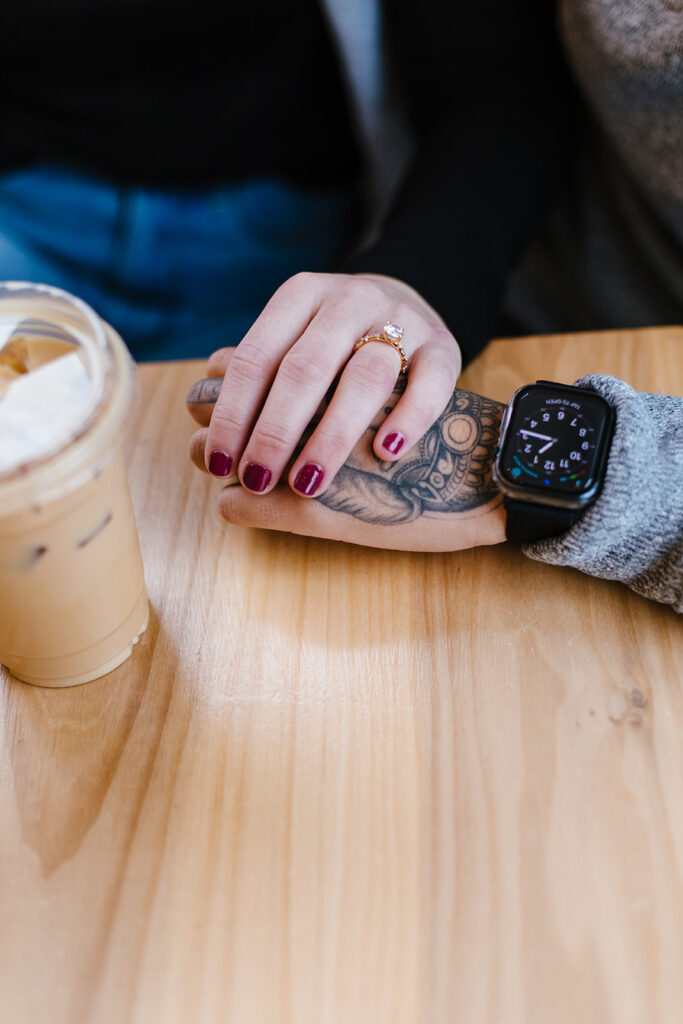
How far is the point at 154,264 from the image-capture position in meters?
1.06

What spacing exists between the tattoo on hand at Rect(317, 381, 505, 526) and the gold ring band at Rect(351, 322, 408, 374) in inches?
1.0

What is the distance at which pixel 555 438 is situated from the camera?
571mm

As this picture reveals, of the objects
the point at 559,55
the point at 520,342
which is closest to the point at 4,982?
the point at 520,342

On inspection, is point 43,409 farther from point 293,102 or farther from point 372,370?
point 293,102

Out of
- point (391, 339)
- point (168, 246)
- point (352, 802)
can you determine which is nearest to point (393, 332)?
point (391, 339)

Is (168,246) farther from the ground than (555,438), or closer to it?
closer to it

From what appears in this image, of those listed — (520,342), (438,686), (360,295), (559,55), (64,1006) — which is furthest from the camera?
(559,55)

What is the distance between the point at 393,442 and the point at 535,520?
129mm

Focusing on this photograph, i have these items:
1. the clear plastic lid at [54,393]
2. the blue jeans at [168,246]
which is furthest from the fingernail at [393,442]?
the blue jeans at [168,246]

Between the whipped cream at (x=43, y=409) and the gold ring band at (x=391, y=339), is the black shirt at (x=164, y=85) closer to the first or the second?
the gold ring band at (x=391, y=339)

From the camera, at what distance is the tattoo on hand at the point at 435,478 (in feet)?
1.99

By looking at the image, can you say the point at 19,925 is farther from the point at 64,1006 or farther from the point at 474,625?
the point at 474,625

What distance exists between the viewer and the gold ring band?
635 mm

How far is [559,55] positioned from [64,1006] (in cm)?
115
